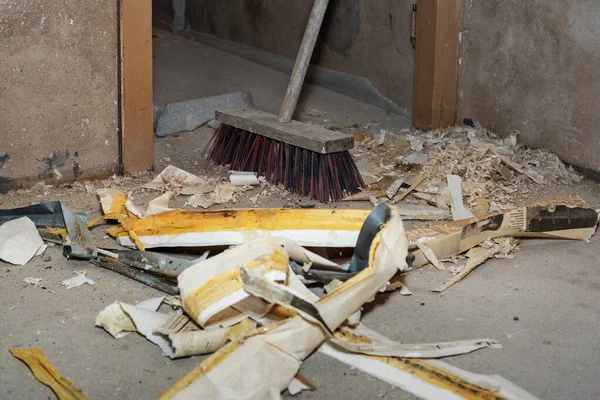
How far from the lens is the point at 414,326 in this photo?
205 cm

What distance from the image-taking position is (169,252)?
97.3 inches

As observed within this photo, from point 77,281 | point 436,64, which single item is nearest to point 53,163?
point 77,281

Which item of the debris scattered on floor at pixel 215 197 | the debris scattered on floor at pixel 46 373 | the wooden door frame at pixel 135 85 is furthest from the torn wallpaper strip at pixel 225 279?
the wooden door frame at pixel 135 85

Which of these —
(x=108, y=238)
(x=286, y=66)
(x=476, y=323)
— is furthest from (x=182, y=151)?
(x=476, y=323)

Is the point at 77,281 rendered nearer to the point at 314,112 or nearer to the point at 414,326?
the point at 414,326

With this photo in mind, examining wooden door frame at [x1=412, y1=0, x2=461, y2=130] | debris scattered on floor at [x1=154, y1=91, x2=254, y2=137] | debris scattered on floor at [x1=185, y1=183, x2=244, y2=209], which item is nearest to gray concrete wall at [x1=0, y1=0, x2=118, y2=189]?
debris scattered on floor at [x1=185, y1=183, x2=244, y2=209]

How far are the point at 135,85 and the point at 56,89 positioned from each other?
12.8 inches

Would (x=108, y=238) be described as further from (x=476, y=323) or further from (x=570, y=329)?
(x=570, y=329)

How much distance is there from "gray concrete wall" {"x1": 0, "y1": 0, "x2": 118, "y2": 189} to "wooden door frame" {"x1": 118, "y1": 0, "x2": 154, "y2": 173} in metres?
0.04

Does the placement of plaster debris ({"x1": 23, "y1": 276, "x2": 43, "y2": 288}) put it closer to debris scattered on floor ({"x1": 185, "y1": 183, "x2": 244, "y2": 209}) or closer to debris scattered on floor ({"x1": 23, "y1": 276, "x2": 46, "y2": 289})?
debris scattered on floor ({"x1": 23, "y1": 276, "x2": 46, "y2": 289})

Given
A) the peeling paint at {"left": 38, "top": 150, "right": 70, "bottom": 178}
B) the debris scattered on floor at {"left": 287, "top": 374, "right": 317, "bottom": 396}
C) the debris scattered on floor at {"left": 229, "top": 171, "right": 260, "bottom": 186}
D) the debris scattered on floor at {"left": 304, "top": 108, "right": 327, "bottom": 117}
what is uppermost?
the debris scattered on floor at {"left": 304, "top": 108, "right": 327, "bottom": 117}

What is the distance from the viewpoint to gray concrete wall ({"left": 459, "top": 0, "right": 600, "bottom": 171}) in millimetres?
3088

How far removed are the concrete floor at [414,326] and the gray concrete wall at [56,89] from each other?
1.13 ft

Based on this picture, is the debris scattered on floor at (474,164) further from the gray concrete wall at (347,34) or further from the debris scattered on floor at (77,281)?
the debris scattered on floor at (77,281)
